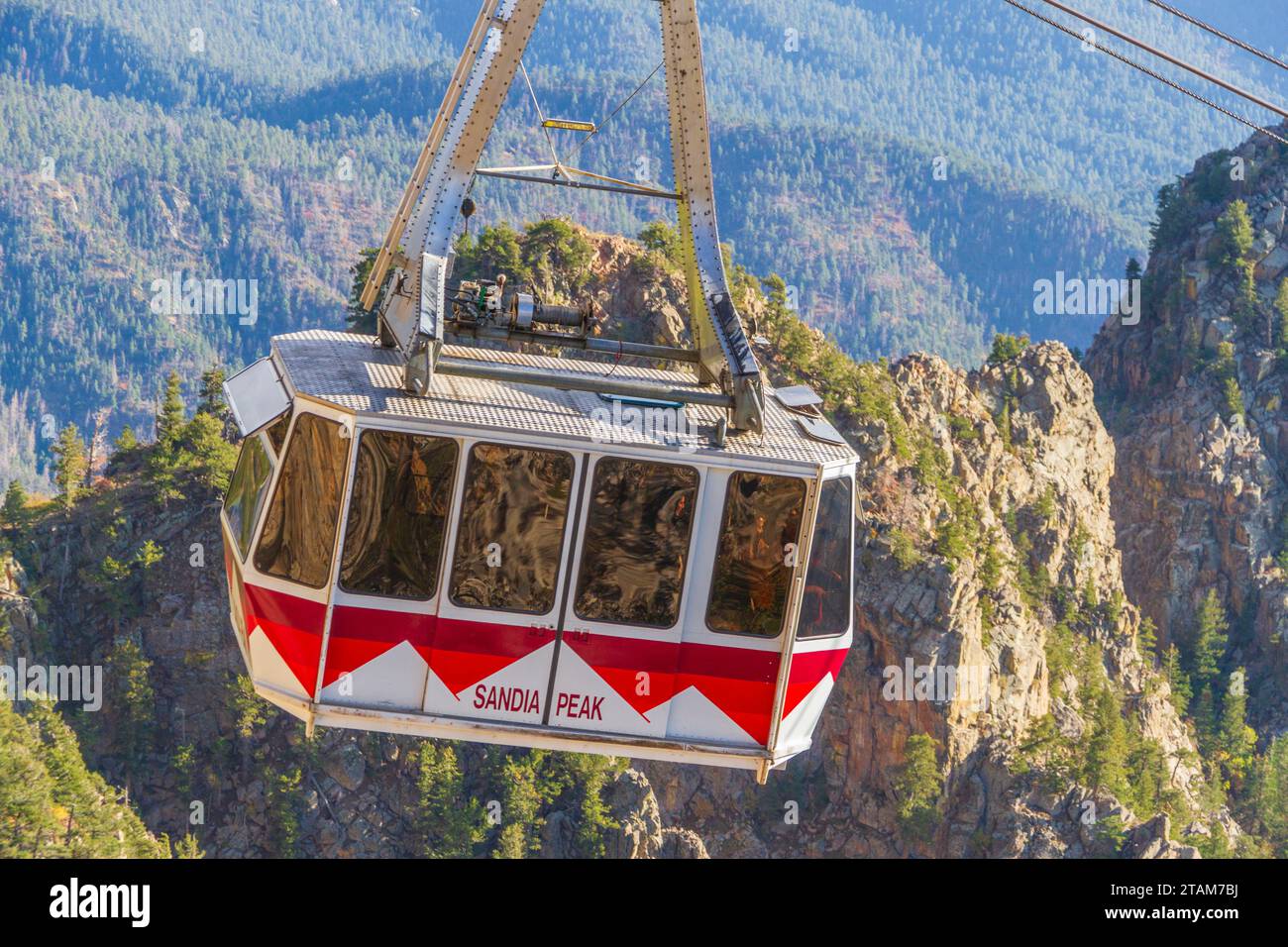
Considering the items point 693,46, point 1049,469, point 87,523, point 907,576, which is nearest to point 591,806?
point 907,576

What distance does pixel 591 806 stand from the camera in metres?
64.2

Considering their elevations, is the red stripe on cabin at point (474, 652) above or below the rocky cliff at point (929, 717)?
above

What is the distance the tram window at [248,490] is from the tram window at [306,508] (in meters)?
0.24

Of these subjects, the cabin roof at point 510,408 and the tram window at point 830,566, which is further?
the tram window at point 830,566

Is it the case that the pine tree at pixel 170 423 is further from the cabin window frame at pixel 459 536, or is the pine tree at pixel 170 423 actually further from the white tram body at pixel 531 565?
the cabin window frame at pixel 459 536

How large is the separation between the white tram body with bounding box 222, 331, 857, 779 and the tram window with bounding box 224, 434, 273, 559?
8cm

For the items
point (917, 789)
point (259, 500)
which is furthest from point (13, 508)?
point (259, 500)

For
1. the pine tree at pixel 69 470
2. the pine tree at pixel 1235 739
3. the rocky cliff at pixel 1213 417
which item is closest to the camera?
the pine tree at pixel 69 470

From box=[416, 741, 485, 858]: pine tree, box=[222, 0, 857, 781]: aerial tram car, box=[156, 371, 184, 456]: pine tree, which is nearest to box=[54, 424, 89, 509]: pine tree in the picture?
box=[156, 371, 184, 456]: pine tree

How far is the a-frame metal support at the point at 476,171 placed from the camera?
14.8 meters

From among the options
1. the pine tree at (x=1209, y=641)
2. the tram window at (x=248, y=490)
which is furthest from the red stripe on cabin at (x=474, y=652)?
the pine tree at (x=1209, y=641)

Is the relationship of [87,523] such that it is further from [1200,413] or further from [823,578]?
[1200,413]
